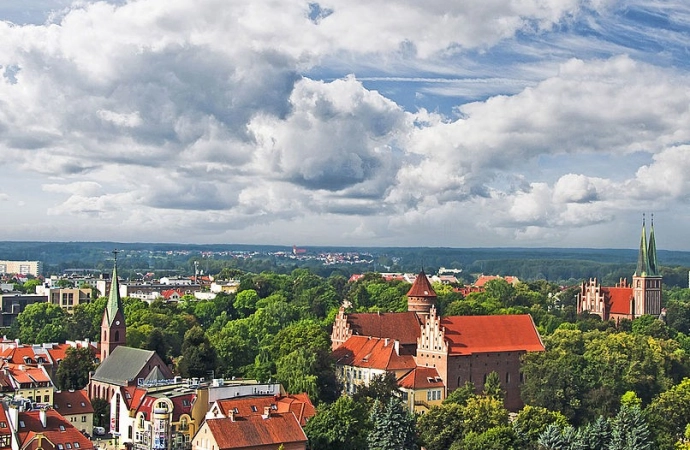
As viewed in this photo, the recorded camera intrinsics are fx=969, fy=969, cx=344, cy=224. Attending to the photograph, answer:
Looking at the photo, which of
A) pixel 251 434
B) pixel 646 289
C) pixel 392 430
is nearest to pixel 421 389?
pixel 392 430

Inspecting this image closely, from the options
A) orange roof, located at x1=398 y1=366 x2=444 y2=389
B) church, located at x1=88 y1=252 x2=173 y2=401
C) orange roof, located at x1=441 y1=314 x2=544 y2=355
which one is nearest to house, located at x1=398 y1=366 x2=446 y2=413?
orange roof, located at x1=398 y1=366 x2=444 y2=389

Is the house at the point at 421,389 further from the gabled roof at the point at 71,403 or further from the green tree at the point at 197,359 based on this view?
the gabled roof at the point at 71,403

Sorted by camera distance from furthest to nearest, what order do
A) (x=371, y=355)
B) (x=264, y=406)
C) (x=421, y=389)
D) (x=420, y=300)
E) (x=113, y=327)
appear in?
(x=420, y=300) → (x=113, y=327) → (x=371, y=355) → (x=421, y=389) → (x=264, y=406)

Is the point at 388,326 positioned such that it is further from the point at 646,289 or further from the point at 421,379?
the point at 646,289

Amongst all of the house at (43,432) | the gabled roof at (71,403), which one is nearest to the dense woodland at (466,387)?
the gabled roof at (71,403)

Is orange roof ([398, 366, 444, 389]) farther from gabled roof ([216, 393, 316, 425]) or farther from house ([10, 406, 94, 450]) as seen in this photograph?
house ([10, 406, 94, 450])

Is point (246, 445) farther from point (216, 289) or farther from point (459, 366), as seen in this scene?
point (216, 289)
